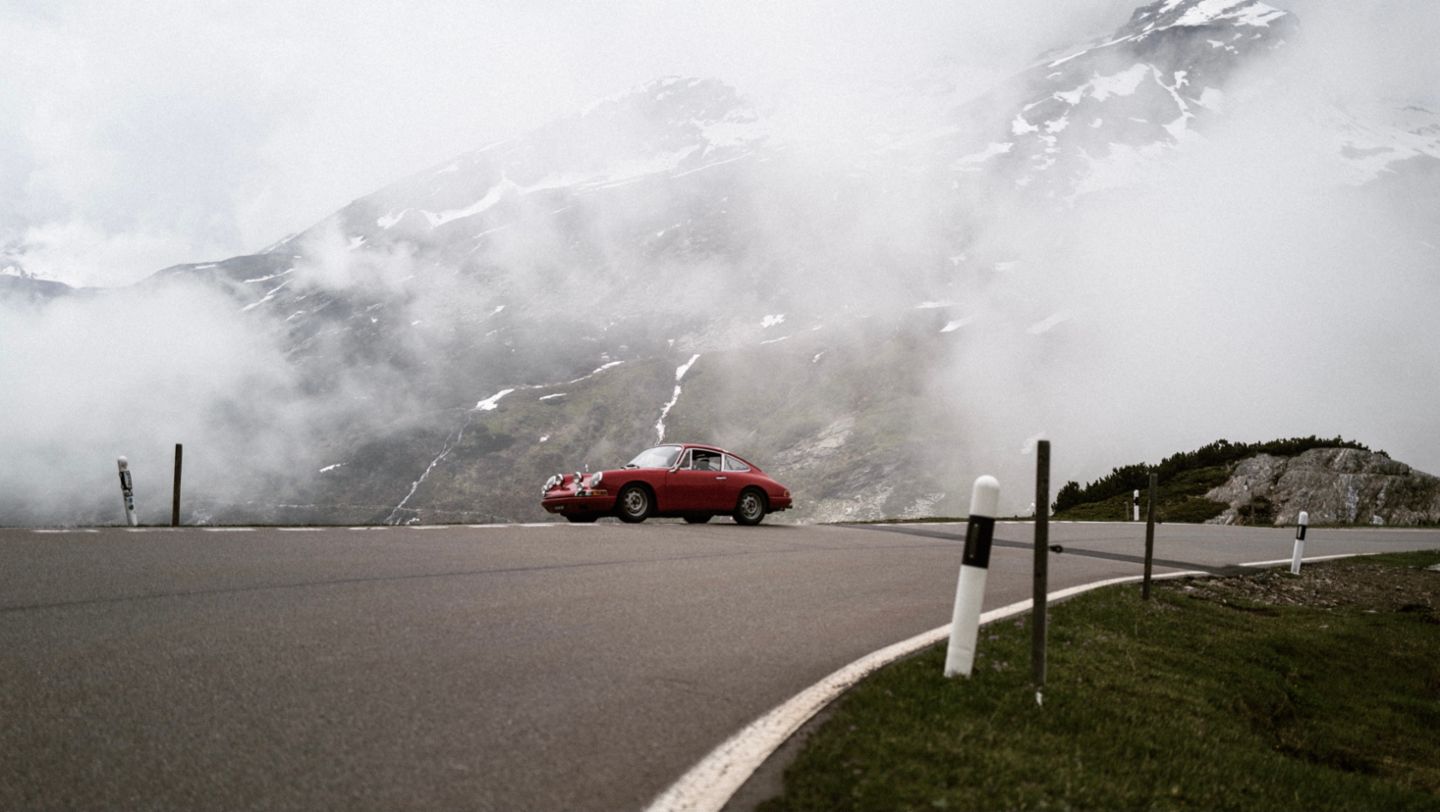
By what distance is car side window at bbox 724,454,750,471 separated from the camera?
18.9 metres

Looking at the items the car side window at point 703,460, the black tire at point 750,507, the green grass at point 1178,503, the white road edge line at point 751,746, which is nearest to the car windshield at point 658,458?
the car side window at point 703,460

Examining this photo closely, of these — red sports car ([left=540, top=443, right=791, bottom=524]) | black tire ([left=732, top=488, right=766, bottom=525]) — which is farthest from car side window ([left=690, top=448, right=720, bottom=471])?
black tire ([left=732, top=488, right=766, bottom=525])

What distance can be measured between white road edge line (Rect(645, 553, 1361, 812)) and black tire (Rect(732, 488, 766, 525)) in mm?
12891

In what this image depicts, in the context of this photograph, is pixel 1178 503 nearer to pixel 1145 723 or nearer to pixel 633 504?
pixel 633 504

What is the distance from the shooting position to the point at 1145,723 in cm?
479

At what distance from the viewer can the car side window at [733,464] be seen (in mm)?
18891

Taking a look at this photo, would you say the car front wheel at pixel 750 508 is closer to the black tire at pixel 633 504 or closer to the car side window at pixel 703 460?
the car side window at pixel 703 460

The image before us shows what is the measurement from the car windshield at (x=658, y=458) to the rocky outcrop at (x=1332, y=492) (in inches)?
1107

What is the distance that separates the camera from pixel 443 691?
4.35 m

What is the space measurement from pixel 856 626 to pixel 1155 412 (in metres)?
190

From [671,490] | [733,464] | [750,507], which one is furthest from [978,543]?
[733,464]

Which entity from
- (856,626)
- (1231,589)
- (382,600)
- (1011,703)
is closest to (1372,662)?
(1231,589)

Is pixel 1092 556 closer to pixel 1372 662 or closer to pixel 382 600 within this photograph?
pixel 1372 662

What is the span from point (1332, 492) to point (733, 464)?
33.5 meters
